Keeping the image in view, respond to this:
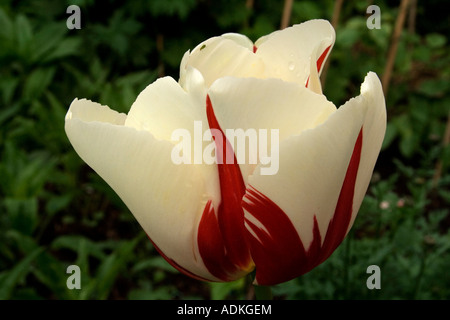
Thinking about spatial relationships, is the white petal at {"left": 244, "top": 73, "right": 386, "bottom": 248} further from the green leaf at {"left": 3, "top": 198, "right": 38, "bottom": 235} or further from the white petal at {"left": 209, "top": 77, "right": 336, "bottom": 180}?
the green leaf at {"left": 3, "top": 198, "right": 38, "bottom": 235}

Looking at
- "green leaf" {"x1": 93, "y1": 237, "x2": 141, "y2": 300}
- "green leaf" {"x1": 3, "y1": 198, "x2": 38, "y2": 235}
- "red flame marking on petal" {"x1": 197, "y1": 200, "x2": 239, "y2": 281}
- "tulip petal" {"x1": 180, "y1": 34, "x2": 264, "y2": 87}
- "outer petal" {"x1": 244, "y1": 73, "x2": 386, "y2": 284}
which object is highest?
"tulip petal" {"x1": 180, "y1": 34, "x2": 264, "y2": 87}

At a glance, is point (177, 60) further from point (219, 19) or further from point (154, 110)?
point (154, 110)

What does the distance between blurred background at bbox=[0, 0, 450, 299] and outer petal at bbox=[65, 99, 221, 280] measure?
51cm

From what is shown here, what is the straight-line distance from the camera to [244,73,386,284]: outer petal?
0.37 meters

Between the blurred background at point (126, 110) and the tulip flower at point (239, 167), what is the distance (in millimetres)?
486

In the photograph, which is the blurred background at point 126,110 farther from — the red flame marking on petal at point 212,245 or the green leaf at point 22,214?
the red flame marking on petal at point 212,245

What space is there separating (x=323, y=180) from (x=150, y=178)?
120mm

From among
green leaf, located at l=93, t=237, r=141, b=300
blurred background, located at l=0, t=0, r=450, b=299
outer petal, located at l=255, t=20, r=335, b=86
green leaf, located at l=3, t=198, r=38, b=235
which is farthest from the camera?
green leaf, located at l=3, t=198, r=38, b=235

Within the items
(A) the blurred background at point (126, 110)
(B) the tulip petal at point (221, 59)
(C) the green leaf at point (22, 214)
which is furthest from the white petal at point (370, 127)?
(C) the green leaf at point (22, 214)

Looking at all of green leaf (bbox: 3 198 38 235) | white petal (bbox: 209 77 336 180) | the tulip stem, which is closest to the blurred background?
green leaf (bbox: 3 198 38 235)

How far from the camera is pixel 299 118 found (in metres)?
0.39

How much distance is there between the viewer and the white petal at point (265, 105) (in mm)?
370

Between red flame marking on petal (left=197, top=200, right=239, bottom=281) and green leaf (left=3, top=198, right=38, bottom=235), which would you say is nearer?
red flame marking on petal (left=197, top=200, right=239, bottom=281)
